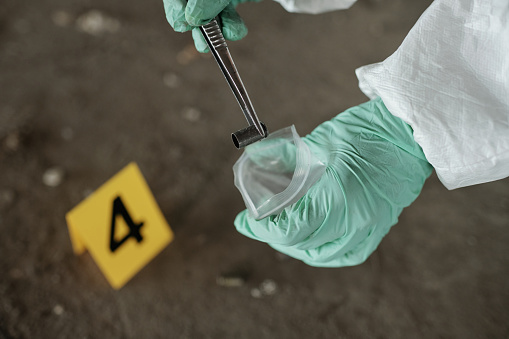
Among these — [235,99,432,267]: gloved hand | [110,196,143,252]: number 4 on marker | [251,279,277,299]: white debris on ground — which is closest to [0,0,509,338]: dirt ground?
[251,279,277,299]: white debris on ground

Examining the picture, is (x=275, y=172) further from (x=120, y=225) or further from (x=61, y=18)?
(x=61, y=18)

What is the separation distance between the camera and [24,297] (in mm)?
1488

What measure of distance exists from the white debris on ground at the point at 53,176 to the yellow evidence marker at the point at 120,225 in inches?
12.2

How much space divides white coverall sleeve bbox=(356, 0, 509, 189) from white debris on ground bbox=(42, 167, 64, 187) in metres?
1.41

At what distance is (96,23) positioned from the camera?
6.91ft

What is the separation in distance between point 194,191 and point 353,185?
942 millimetres

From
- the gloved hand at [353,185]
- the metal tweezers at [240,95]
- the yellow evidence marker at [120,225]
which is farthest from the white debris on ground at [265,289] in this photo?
the metal tweezers at [240,95]

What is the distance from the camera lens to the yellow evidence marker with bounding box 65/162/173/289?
1389 mm

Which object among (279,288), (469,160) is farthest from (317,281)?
(469,160)

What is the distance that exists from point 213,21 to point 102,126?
1039 mm

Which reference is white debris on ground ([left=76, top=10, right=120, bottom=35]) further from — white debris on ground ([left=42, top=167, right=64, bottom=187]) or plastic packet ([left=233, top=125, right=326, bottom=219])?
plastic packet ([left=233, top=125, right=326, bottom=219])

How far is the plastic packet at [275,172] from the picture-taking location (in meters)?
0.90

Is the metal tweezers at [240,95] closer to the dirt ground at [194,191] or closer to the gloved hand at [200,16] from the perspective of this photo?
the gloved hand at [200,16]

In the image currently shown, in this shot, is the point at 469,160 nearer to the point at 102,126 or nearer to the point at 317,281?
the point at 317,281
